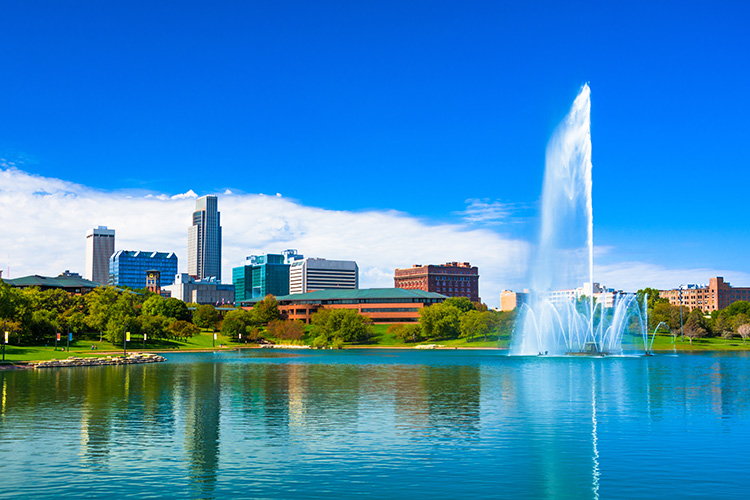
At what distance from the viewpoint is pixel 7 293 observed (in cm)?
11075

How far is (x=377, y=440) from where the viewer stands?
1277 inches

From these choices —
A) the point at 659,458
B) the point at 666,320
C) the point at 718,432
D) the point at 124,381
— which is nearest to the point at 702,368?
the point at 718,432

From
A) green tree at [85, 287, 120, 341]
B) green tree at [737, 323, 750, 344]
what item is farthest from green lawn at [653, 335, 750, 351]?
green tree at [85, 287, 120, 341]

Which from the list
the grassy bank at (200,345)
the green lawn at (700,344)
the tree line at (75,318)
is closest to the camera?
the grassy bank at (200,345)

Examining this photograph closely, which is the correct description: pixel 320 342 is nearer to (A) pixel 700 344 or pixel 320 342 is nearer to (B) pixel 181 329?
(B) pixel 181 329

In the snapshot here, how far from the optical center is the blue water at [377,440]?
24.0m

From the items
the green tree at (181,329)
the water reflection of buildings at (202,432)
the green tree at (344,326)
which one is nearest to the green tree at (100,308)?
the green tree at (181,329)

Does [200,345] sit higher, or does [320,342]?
[200,345]

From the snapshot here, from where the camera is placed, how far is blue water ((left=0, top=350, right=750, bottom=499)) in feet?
78.6

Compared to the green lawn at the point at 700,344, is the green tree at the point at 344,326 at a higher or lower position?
higher

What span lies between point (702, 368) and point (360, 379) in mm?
Answer: 44684

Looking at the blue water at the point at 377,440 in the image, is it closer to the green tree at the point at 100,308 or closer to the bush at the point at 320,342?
the green tree at the point at 100,308

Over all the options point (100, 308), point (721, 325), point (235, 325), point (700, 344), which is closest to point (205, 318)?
point (235, 325)

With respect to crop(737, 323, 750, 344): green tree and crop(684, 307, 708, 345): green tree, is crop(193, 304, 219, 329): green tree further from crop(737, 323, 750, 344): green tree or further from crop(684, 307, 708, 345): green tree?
crop(737, 323, 750, 344): green tree
